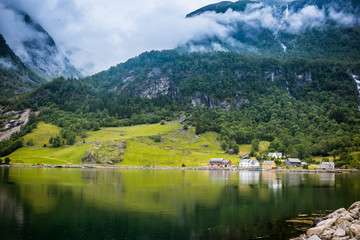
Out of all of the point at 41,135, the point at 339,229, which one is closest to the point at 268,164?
the point at 339,229

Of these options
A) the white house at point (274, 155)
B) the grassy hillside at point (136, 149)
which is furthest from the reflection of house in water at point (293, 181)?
the white house at point (274, 155)

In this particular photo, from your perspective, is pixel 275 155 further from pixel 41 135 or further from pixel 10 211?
pixel 10 211

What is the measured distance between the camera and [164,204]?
46281mm

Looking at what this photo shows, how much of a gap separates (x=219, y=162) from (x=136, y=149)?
147ft

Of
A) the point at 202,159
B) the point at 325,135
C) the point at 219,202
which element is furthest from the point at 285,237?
the point at 325,135

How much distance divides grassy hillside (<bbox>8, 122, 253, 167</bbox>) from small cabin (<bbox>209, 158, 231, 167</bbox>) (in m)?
4.69

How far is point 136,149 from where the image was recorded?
15900cm

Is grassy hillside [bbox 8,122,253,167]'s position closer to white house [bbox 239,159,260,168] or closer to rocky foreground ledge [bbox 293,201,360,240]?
white house [bbox 239,159,260,168]

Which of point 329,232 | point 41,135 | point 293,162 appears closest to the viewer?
point 329,232

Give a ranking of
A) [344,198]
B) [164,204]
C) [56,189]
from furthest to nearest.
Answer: [56,189] < [344,198] < [164,204]

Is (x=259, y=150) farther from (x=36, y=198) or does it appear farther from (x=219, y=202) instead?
(x=36, y=198)

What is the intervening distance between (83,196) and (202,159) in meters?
109

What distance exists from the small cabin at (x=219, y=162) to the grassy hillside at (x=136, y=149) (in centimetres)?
469

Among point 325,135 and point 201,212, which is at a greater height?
point 325,135
